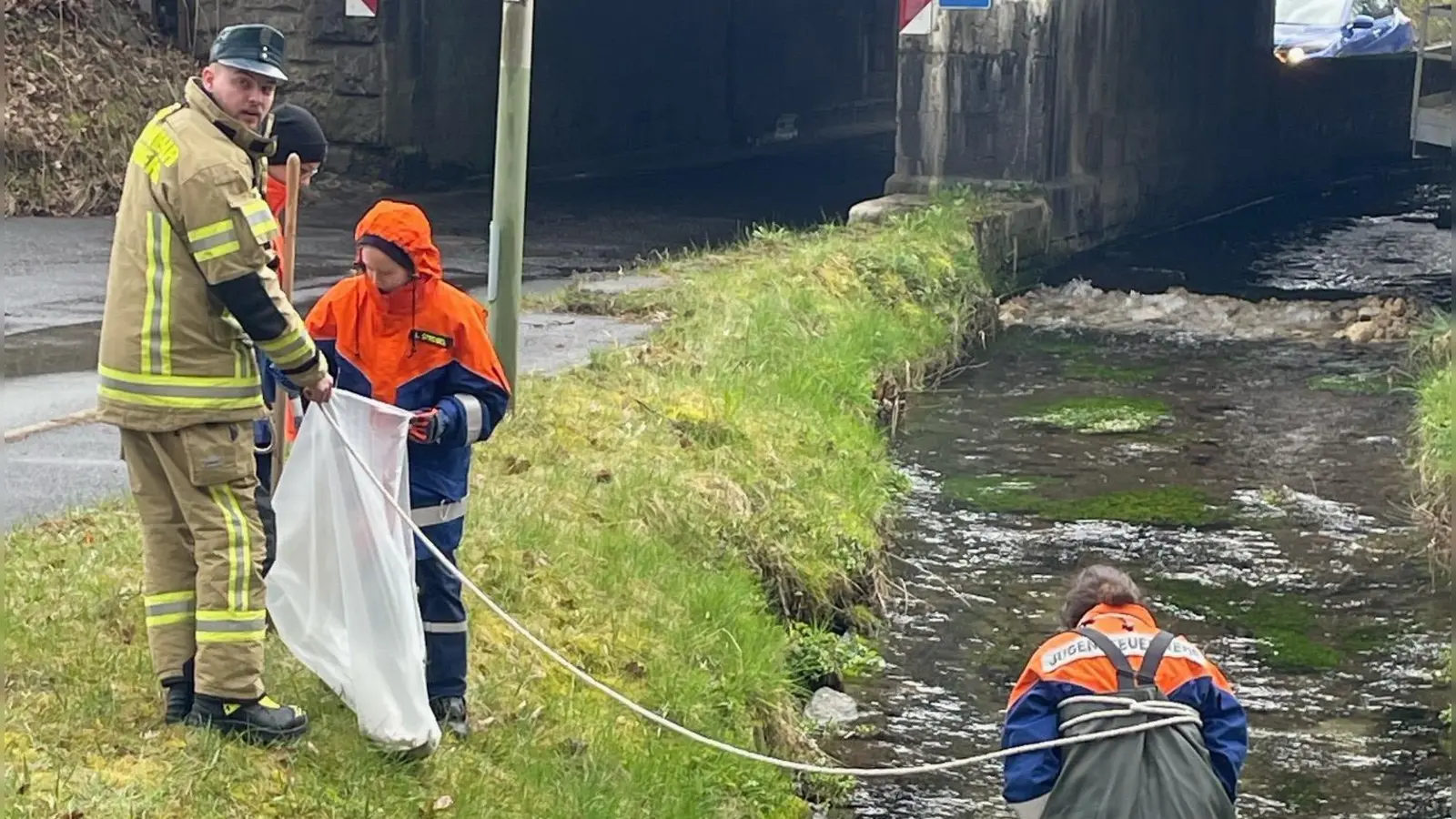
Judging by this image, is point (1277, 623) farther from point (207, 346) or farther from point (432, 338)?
point (207, 346)

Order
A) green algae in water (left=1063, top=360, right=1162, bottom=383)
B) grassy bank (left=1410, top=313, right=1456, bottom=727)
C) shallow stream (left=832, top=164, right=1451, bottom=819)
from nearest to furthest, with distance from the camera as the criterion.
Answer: shallow stream (left=832, top=164, right=1451, bottom=819) → grassy bank (left=1410, top=313, right=1456, bottom=727) → green algae in water (left=1063, top=360, right=1162, bottom=383)

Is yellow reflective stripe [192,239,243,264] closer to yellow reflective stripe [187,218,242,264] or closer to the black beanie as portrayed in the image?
yellow reflective stripe [187,218,242,264]

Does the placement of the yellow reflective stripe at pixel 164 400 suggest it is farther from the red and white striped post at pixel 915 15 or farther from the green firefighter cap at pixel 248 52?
the red and white striped post at pixel 915 15

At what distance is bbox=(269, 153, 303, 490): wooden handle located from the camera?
492cm

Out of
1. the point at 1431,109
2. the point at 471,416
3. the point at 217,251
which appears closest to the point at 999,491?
the point at 1431,109

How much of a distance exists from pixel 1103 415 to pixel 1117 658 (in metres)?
8.94

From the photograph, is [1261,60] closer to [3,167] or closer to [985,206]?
[985,206]

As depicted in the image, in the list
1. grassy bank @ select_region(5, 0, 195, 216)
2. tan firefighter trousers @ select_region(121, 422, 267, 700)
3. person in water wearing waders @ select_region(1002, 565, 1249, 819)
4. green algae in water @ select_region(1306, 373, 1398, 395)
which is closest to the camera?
person in water wearing waders @ select_region(1002, 565, 1249, 819)

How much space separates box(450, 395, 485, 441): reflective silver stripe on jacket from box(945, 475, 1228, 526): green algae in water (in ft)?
18.9

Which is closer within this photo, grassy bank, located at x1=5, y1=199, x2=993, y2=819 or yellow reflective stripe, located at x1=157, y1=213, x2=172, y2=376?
yellow reflective stripe, located at x1=157, y1=213, x2=172, y2=376

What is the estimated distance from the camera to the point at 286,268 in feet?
16.5

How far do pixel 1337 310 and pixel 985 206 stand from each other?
3129 millimetres

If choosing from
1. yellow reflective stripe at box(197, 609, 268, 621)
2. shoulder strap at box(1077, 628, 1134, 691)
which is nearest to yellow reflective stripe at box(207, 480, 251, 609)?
yellow reflective stripe at box(197, 609, 268, 621)

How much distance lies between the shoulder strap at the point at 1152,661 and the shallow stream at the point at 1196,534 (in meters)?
2.37
